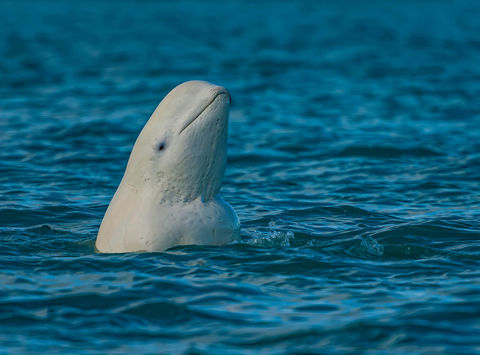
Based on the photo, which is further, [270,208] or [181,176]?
[270,208]

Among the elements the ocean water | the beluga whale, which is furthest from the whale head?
the ocean water

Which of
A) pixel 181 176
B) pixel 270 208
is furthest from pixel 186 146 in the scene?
pixel 270 208

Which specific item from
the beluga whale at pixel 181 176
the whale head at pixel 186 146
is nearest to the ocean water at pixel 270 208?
the beluga whale at pixel 181 176

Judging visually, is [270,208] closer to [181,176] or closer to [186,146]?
[181,176]

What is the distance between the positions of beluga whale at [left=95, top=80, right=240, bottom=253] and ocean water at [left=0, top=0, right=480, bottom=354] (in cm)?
21

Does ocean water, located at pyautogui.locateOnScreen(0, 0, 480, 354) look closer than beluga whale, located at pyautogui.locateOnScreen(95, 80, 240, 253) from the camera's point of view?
Yes

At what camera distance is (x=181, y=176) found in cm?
948

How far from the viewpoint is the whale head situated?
936 cm

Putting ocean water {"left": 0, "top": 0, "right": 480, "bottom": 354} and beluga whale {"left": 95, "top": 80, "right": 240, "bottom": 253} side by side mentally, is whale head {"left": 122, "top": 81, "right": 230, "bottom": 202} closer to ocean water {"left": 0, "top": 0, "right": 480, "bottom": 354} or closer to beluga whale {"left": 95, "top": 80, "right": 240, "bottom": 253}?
beluga whale {"left": 95, "top": 80, "right": 240, "bottom": 253}

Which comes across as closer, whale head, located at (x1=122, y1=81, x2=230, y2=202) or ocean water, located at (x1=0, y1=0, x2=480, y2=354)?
ocean water, located at (x1=0, y1=0, x2=480, y2=354)

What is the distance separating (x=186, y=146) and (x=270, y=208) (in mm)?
3741

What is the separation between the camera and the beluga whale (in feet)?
30.8

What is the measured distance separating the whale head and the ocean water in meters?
0.67

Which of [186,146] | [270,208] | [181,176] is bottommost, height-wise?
[270,208]
